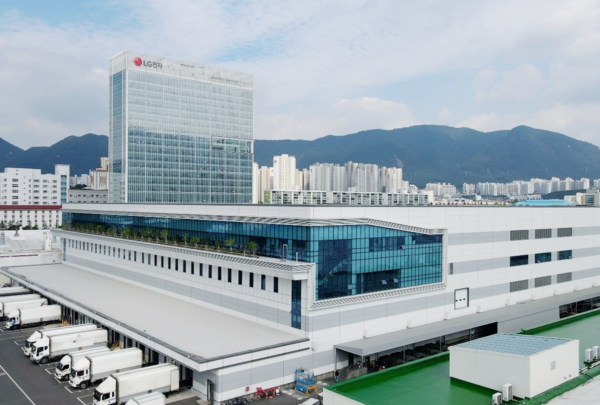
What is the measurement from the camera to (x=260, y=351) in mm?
22031

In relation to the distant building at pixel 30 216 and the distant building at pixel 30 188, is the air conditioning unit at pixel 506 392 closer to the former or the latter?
the distant building at pixel 30 216

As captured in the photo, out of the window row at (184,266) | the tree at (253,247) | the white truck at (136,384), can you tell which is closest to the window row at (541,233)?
the tree at (253,247)

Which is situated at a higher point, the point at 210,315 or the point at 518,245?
the point at 518,245

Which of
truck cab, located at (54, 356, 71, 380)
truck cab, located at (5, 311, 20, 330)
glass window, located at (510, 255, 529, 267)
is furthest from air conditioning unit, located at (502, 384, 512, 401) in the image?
truck cab, located at (5, 311, 20, 330)

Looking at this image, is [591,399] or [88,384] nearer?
[591,399]

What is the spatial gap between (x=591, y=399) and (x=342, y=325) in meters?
11.5

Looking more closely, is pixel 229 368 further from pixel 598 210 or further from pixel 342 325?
pixel 598 210

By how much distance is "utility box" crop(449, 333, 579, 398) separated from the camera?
17984mm

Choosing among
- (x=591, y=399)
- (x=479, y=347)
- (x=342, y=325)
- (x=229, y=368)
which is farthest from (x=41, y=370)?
(x=591, y=399)

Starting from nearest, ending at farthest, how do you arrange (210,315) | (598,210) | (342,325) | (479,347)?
(479,347), (342,325), (210,315), (598,210)

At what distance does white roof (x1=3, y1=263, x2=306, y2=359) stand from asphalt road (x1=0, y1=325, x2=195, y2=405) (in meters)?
4.28

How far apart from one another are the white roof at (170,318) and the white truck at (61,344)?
1603mm

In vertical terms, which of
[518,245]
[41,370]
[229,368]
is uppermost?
[518,245]

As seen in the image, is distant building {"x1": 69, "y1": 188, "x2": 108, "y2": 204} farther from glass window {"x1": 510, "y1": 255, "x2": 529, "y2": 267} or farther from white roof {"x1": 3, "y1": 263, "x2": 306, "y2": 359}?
glass window {"x1": 510, "y1": 255, "x2": 529, "y2": 267}
